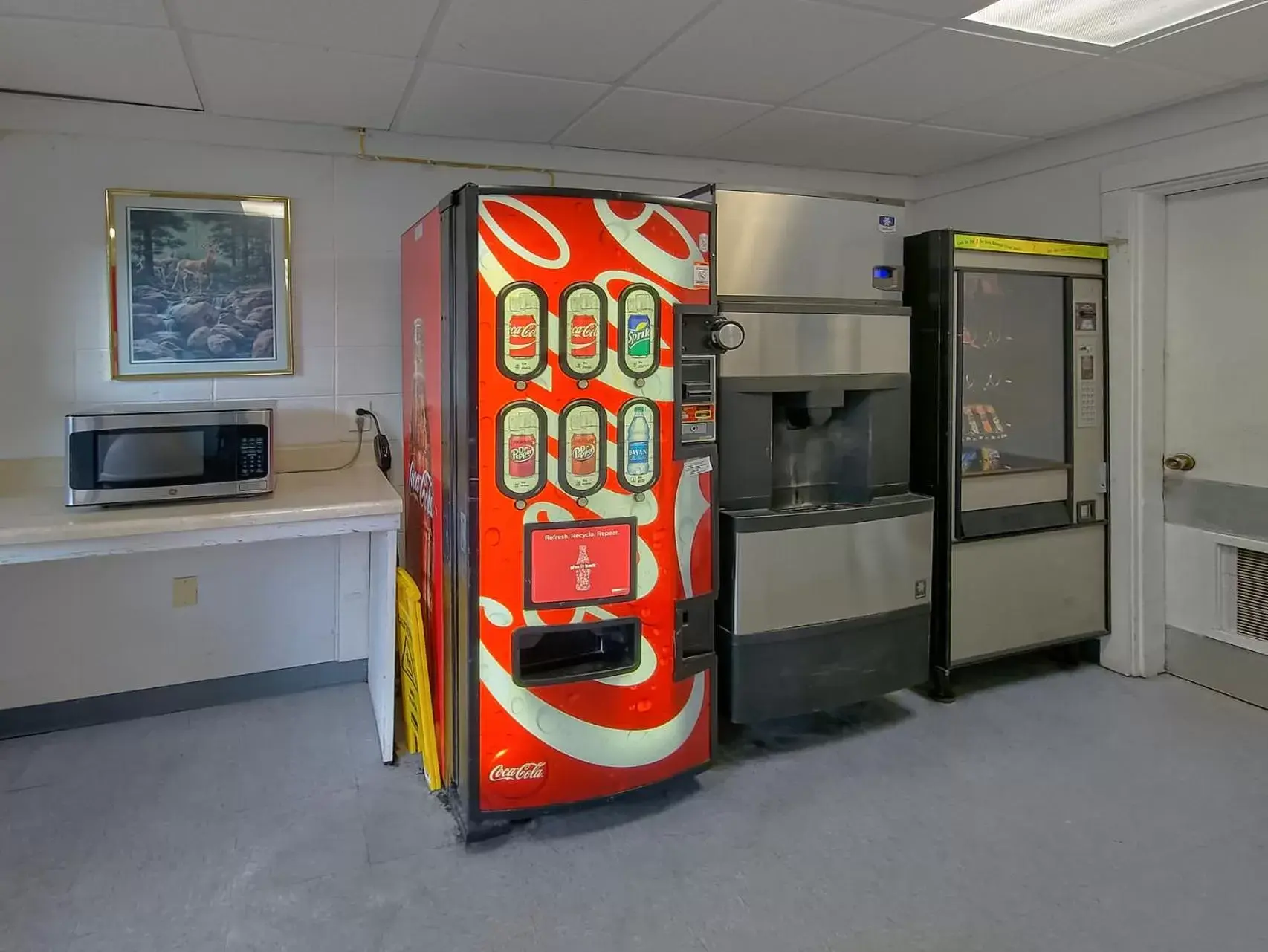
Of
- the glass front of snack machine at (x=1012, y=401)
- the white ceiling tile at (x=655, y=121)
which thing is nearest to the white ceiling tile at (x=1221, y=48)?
the glass front of snack machine at (x=1012, y=401)

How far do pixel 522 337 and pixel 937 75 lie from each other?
5.33 ft

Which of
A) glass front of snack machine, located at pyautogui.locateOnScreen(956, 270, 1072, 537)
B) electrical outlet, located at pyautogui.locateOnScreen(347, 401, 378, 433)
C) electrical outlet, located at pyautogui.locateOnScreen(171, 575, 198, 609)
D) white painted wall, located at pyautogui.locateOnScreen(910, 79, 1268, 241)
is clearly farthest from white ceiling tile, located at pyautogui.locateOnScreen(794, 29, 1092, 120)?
electrical outlet, located at pyautogui.locateOnScreen(171, 575, 198, 609)

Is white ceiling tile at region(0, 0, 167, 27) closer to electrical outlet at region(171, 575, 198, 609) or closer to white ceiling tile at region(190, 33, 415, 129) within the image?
white ceiling tile at region(190, 33, 415, 129)

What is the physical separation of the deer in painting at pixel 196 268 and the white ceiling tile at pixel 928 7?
85.8 inches

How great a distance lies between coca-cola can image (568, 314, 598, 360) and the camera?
2.10 meters

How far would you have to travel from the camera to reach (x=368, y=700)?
3092mm

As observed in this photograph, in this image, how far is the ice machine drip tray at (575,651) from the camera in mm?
2152

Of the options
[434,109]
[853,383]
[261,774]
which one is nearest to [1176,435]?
[853,383]

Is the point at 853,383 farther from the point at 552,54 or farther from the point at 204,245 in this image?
the point at 204,245

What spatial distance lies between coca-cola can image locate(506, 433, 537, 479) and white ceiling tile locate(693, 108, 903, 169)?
5.51 ft

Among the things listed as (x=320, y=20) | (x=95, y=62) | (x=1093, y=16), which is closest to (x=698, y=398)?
(x=320, y=20)

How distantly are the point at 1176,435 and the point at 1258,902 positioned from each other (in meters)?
1.87

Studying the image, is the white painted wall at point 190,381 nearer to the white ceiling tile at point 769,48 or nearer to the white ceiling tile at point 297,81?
the white ceiling tile at point 297,81

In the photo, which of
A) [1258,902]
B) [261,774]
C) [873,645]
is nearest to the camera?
[1258,902]
